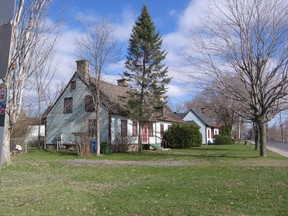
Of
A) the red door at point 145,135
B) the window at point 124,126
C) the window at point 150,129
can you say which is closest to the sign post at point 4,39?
the window at point 124,126

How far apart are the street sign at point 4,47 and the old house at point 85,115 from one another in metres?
25.6

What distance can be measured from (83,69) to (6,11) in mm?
26646

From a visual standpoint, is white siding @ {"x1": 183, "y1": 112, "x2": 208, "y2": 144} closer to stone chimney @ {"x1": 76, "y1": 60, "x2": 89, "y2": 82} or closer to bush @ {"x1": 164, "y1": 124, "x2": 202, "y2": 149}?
bush @ {"x1": 164, "y1": 124, "x2": 202, "y2": 149}

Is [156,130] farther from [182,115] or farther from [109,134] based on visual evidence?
[182,115]

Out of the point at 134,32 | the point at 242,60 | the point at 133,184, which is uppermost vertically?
the point at 134,32

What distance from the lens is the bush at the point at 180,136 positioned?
1437 inches

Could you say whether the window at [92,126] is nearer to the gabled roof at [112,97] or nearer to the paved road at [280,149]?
the gabled roof at [112,97]

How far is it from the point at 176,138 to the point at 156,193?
92.9ft

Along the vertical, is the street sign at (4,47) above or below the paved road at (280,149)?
above

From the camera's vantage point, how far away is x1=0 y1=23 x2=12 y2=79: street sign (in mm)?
3125

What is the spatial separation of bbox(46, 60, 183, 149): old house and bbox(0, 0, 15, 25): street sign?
2544cm

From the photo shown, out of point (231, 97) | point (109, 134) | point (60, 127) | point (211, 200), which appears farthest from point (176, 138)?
point (211, 200)

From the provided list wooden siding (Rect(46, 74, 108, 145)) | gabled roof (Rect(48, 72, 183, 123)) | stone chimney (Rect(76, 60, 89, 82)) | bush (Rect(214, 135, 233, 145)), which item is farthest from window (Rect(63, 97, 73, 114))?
bush (Rect(214, 135, 233, 145))

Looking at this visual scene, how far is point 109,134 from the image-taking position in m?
29.4
